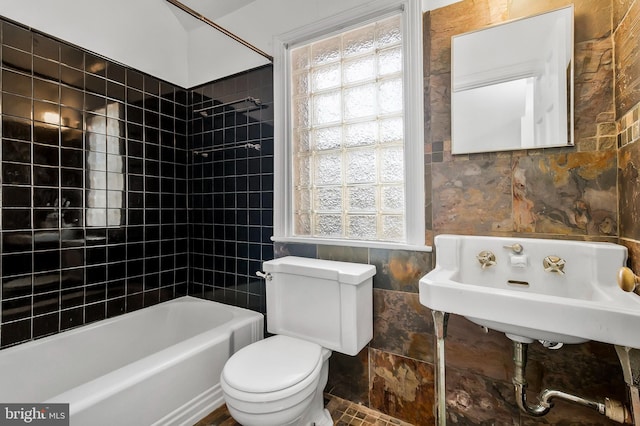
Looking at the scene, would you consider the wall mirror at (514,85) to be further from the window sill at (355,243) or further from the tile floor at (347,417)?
the tile floor at (347,417)

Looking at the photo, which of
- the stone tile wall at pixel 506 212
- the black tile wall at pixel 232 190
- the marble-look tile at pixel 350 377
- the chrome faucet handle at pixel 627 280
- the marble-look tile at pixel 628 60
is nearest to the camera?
the chrome faucet handle at pixel 627 280

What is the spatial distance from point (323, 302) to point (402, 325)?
421 millimetres

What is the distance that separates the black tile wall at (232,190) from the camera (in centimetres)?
203

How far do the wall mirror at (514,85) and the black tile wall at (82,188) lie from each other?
6.44 feet

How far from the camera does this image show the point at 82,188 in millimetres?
1827

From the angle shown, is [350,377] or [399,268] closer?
[399,268]

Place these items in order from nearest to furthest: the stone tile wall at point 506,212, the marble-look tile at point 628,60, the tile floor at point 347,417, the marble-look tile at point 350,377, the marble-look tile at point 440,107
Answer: the marble-look tile at point 628,60
the stone tile wall at point 506,212
the marble-look tile at point 440,107
the tile floor at point 347,417
the marble-look tile at point 350,377

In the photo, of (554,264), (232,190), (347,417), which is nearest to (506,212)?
(554,264)

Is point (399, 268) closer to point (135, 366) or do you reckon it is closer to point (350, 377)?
point (350, 377)

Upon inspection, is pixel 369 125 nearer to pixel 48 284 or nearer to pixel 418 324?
pixel 418 324

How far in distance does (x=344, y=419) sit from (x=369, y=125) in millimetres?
1582

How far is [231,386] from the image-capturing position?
1.17 metres

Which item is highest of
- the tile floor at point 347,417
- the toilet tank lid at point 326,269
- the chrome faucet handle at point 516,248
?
the chrome faucet handle at point 516,248

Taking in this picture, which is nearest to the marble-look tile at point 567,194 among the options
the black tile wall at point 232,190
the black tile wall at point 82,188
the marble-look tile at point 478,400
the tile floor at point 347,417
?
the marble-look tile at point 478,400
